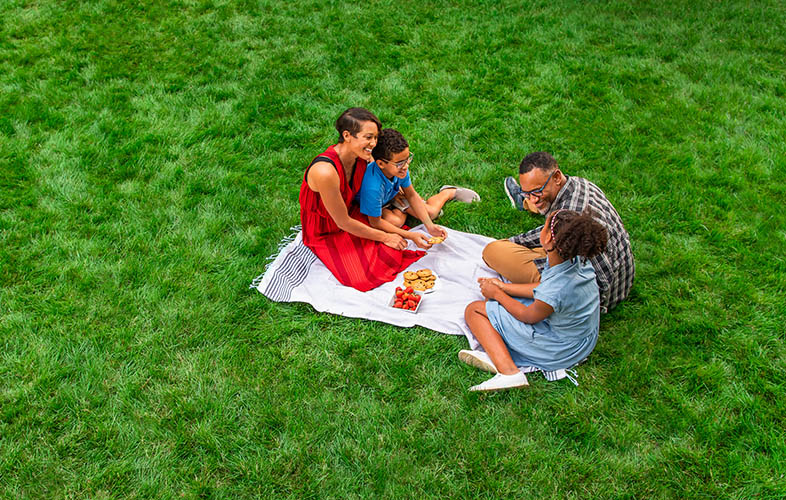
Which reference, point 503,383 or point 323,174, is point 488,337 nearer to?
point 503,383

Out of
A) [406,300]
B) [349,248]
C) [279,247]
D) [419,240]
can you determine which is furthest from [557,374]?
[279,247]

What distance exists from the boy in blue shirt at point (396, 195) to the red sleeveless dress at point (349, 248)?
0.14 m

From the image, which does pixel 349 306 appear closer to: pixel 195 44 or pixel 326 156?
pixel 326 156

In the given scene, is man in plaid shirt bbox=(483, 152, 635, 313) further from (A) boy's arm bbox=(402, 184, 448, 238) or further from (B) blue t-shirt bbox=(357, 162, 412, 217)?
(B) blue t-shirt bbox=(357, 162, 412, 217)

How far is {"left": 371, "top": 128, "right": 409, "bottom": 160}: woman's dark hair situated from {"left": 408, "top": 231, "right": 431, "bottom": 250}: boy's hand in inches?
32.8

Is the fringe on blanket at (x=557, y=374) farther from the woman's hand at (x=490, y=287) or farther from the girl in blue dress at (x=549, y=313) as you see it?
the woman's hand at (x=490, y=287)

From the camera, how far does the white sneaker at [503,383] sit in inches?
151

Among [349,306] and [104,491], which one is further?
[349,306]

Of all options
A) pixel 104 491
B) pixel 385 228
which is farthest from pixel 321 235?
pixel 104 491

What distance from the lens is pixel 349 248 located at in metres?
4.87

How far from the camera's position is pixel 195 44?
8.09 m

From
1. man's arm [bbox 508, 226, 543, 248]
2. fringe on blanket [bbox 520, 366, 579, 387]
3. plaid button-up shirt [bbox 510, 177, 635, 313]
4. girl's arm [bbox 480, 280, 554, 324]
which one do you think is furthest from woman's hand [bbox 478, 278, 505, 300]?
fringe on blanket [bbox 520, 366, 579, 387]

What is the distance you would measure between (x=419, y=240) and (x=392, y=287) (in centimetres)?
53

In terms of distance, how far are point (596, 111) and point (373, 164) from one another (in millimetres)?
3513
